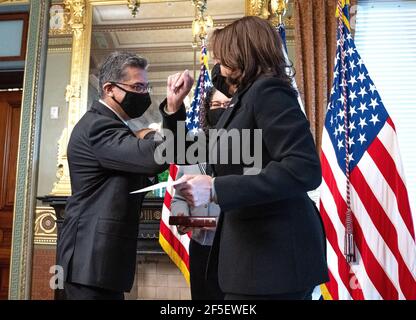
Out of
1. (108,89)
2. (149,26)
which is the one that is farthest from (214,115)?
(149,26)

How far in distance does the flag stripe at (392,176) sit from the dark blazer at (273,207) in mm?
1332

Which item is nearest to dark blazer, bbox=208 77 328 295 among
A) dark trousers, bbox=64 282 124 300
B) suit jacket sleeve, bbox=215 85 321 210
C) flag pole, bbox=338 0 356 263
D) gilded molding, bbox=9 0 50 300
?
suit jacket sleeve, bbox=215 85 321 210

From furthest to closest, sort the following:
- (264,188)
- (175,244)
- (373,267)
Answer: (175,244)
(373,267)
(264,188)

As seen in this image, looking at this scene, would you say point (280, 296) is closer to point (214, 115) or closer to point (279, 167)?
point (279, 167)

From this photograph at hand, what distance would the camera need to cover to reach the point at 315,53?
12.2ft

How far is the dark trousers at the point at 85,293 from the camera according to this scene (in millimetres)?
1457

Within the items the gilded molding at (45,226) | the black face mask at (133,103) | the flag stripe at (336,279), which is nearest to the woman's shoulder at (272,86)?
the black face mask at (133,103)

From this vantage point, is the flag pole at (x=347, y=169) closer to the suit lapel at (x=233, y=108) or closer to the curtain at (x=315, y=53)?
the curtain at (x=315, y=53)

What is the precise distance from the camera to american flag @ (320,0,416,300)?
2.23 m

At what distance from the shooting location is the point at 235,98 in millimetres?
1209

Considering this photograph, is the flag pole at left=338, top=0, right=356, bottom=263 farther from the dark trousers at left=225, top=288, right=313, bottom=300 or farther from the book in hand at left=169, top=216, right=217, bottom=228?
the dark trousers at left=225, top=288, right=313, bottom=300

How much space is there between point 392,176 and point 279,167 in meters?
1.56

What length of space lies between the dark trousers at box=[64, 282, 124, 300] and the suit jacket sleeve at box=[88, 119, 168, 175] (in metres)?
0.44
